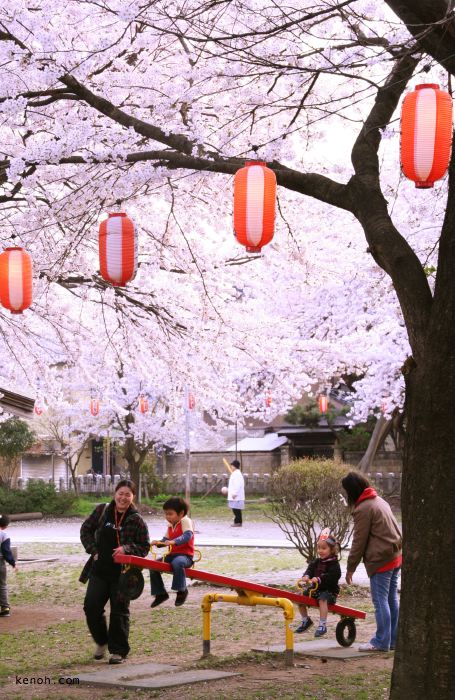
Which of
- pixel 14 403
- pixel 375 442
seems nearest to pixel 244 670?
pixel 14 403

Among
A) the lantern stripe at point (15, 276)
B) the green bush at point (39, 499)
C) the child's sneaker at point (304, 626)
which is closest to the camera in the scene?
the child's sneaker at point (304, 626)

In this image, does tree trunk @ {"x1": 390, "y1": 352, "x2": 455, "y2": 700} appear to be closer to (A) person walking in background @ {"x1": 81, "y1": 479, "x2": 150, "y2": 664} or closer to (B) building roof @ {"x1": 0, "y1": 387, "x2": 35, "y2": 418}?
(A) person walking in background @ {"x1": 81, "y1": 479, "x2": 150, "y2": 664}

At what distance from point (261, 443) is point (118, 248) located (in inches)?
1381

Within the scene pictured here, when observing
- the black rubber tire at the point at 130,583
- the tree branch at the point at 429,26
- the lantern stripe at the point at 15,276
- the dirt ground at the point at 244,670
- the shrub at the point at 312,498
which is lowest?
the dirt ground at the point at 244,670

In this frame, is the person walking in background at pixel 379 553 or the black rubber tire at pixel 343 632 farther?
the black rubber tire at pixel 343 632

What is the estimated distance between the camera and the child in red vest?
848 centimetres

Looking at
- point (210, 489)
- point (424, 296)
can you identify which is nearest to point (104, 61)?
point (424, 296)

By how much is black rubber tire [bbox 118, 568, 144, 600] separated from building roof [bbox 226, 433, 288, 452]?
34.0 metres

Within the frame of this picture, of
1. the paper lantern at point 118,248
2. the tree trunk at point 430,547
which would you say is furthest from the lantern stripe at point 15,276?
the tree trunk at point 430,547

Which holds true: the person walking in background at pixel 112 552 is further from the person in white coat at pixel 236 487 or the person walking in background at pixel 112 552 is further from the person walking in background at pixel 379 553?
the person in white coat at pixel 236 487

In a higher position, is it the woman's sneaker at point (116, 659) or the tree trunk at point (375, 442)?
the tree trunk at point (375, 442)

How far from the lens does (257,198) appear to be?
318 inches

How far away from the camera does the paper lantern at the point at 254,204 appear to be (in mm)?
7898

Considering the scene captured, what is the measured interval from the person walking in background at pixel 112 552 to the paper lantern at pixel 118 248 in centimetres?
251
